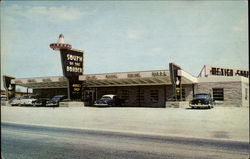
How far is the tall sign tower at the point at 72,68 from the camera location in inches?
1000

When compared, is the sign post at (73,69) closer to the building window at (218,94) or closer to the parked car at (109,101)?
the parked car at (109,101)

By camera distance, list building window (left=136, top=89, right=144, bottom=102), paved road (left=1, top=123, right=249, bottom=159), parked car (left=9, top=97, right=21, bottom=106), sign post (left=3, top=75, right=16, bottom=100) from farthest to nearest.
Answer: building window (left=136, top=89, right=144, bottom=102)
parked car (left=9, top=97, right=21, bottom=106)
sign post (left=3, top=75, right=16, bottom=100)
paved road (left=1, top=123, right=249, bottom=159)

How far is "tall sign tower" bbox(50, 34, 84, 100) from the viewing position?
2539cm

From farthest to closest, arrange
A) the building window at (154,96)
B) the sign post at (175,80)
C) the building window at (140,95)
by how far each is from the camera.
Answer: the building window at (140,95), the building window at (154,96), the sign post at (175,80)

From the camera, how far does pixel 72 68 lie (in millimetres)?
26734

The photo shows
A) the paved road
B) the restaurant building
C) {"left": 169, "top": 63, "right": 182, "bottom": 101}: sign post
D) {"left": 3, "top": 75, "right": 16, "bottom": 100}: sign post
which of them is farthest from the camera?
the restaurant building

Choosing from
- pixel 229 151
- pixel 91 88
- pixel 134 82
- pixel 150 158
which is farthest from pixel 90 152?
pixel 91 88

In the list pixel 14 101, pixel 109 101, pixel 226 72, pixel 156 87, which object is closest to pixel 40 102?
pixel 14 101

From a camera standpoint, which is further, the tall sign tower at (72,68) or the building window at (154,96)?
the building window at (154,96)

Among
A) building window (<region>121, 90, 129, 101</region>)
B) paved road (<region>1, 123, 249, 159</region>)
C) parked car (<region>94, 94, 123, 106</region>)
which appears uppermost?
building window (<region>121, 90, 129, 101</region>)

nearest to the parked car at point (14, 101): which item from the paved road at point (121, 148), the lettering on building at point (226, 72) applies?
the paved road at point (121, 148)

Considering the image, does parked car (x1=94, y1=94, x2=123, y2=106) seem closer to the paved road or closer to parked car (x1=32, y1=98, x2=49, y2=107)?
parked car (x1=32, y1=98, x2=49, y2=107)

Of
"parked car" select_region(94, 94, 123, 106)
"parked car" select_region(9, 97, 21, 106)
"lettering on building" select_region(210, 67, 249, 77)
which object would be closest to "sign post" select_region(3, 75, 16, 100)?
"parked car" select_region(9, 97, 21, 106)

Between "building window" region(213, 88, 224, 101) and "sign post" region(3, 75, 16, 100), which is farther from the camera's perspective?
"building window" region(213, 88, 224, 101)
